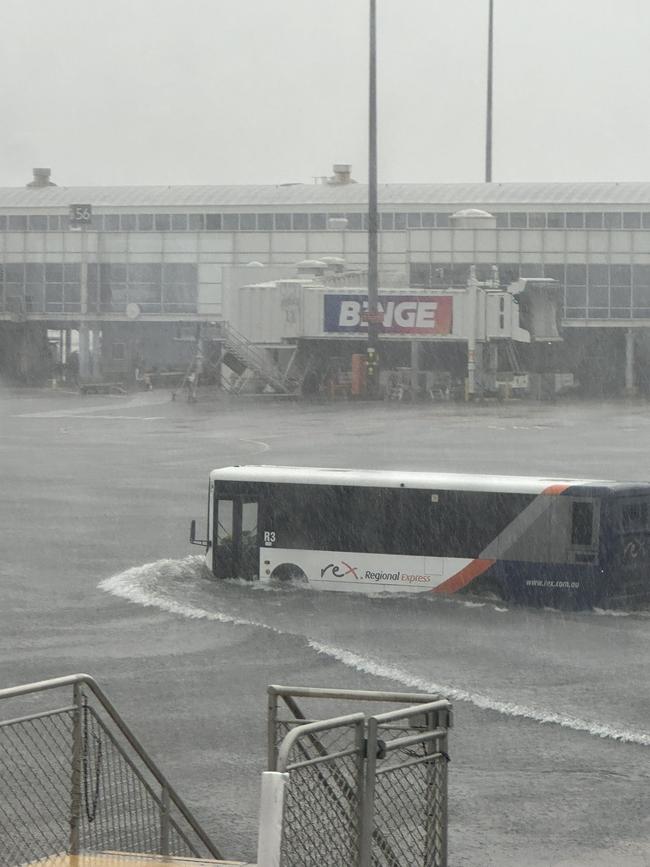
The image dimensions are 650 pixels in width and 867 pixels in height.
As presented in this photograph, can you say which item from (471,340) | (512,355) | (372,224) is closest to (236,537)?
(372,224)

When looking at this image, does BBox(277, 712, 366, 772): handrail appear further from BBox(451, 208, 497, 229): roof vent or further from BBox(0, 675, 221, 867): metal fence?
BBox(451, 208, 497, 229): roof vent

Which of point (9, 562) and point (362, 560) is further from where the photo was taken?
point (9, 562)

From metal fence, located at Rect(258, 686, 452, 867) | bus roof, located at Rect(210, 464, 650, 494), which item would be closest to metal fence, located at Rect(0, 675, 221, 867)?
metal fence, located at Rect(258, 686, 452, 867)

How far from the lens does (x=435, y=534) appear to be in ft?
92.0

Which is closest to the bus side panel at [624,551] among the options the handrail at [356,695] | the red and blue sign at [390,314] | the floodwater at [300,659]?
the floodwater at [300,659]

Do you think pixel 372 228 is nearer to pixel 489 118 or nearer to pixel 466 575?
pixel 489 118

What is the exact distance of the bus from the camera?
27.0 meters

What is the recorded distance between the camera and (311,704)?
19.9m

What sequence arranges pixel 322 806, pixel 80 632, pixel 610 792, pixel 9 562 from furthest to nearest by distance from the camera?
1. pixel 9 562
2. pixel 80 632
3. pixel 610 792
4. pixel 322 806

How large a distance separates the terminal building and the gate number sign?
17cm

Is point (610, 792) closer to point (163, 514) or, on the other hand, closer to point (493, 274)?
point (163, 514)

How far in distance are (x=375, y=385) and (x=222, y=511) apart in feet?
189

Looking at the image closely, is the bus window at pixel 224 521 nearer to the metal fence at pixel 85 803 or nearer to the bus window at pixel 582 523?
the bus window at pixel 582 523

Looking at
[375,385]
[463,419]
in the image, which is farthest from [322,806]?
[375,385]
